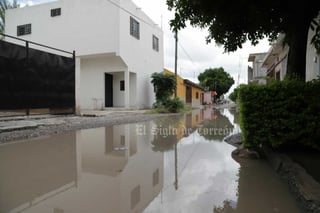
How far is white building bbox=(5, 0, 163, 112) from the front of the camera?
16156mm

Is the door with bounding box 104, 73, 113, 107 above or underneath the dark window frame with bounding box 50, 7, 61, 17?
underneath

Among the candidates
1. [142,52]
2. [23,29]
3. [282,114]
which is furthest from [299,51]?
[23,29]

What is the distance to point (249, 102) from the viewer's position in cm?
432

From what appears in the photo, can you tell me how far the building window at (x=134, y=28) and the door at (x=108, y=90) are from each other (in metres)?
3.84

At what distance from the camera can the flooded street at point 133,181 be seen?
258 centimetres

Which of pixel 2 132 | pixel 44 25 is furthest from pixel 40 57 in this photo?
pixel 44 25

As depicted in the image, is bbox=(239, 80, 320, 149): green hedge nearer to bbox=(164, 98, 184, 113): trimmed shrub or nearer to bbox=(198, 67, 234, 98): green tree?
bbox=(164, 98, 184, 113): trimmed shrub

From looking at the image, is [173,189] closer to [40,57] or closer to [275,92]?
[275,92]

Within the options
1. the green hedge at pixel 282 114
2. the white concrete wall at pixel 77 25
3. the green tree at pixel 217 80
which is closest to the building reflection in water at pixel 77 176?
the green hedge at pixel 282 114

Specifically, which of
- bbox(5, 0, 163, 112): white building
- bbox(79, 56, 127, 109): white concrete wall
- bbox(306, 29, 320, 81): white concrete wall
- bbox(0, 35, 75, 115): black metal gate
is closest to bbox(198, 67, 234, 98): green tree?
bbox(5, 0, 163, 112): white building

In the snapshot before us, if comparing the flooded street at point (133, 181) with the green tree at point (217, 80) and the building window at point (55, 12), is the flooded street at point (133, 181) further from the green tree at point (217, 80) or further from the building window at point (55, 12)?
the green tree at point (217, 80)

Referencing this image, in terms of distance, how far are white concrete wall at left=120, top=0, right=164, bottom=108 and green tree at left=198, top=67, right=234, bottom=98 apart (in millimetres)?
29461

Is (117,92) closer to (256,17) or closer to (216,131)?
(216,131)

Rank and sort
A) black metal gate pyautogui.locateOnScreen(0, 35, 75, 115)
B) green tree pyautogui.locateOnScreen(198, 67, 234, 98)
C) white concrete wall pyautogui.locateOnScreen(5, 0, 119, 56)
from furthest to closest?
green tree pyautogui.locateOnScreen(198, 67, 234, 98)
white concrete wall pyautogui.locateOnScreen(5, 0, 119, 56)
black metal gate pyautogui.locateOnScreen(0, 35, 75, 115)
